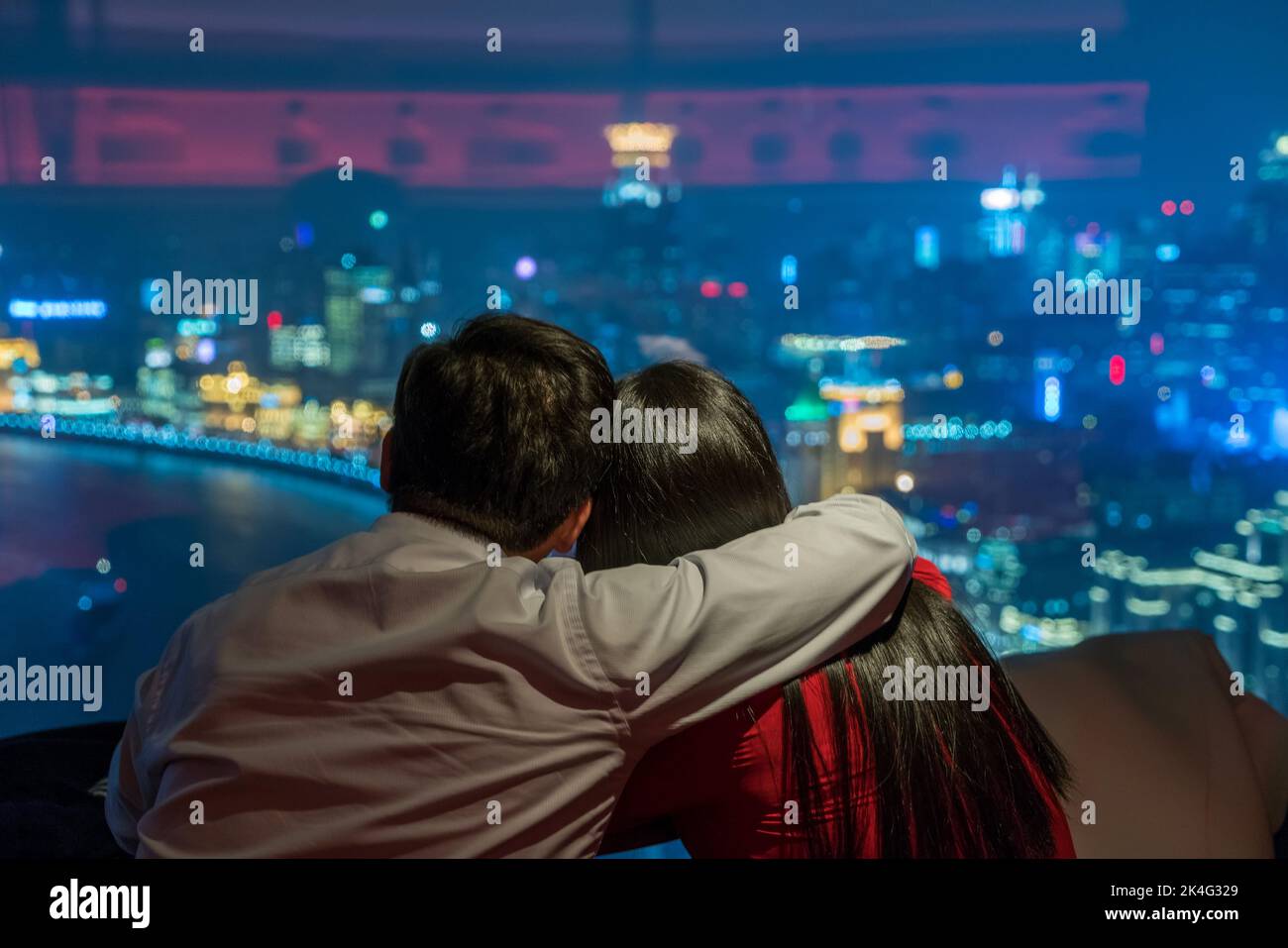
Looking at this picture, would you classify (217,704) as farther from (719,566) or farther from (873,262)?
(873,262)

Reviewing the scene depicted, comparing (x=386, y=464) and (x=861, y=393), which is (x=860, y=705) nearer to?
(x=386, y=464)

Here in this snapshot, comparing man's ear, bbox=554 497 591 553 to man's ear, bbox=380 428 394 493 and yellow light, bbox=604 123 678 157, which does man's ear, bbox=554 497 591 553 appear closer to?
man's ear, bbox=380 428 394 493

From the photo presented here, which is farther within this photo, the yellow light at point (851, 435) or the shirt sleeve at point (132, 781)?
the yellow light at point (851, 435)

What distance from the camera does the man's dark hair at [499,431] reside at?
1.06 m

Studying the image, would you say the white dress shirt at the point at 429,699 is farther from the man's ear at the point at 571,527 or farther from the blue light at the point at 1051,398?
the blue light at the point at 1051,398

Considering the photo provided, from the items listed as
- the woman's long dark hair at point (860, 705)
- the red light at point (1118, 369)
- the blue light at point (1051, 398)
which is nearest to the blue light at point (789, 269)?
the blue light at point (1051, 398)

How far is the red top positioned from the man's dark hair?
0.28 metres

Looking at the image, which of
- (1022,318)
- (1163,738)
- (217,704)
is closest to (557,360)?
(217,704)

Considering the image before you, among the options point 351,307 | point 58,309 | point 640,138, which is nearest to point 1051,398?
point 640,138

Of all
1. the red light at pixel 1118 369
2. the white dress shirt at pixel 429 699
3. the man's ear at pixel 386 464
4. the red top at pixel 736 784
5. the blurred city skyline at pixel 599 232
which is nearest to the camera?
the white dress shirt at pixel 429 699

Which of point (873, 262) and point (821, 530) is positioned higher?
point (873, 262)

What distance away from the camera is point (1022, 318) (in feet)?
10.7

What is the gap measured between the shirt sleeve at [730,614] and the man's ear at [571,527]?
0.48 ft
